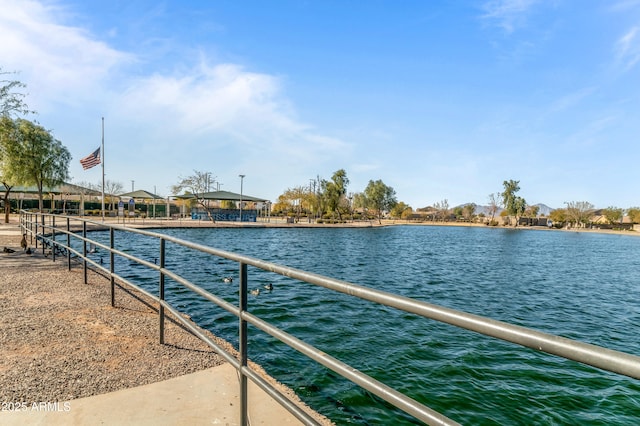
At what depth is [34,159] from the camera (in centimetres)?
2572

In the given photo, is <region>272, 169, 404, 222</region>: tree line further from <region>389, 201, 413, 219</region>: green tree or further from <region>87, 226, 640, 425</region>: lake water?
<region>87, 226, 640, 425</region>: lake water

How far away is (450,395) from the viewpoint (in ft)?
15.5

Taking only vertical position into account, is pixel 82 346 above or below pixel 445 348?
above

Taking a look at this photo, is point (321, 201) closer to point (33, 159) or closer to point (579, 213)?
point (33, 159)

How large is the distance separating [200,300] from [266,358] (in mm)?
3476

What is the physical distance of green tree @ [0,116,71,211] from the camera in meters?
23.5

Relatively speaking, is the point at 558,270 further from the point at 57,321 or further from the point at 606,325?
the point at 57,321

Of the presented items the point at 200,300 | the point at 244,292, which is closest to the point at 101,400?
the point at 244,292

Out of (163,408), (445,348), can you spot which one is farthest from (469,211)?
(163,408)

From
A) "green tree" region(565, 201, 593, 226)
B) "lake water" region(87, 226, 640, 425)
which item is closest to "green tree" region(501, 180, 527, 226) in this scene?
"green tree" region(565, 201, 593, 226)

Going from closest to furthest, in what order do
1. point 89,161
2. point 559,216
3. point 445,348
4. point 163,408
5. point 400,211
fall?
point 163,408
point 445,348
point 89,161
point 559,216
point 400,211

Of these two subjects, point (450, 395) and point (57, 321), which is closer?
point (57, 321)

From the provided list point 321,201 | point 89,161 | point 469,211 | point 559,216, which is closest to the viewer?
point 89,161

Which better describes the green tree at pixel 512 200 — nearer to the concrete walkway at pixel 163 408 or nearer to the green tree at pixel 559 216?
the green tree at pixel 559 216
